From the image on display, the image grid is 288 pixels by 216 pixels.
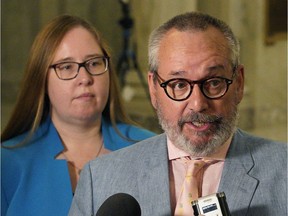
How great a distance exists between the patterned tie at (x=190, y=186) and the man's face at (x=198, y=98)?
33 mm

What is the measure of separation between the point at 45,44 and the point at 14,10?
1723 millimetres

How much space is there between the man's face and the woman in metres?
0.51

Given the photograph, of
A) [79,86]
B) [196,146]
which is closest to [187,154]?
[196,146]

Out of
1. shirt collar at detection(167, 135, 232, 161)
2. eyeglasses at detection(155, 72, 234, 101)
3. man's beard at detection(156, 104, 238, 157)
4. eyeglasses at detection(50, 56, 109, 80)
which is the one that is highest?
eyeglasses at detection(50, 56, 109, 80)

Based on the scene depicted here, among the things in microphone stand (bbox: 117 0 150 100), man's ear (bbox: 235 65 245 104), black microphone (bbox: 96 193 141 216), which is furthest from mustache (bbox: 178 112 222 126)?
microphone stand (bbox: 117 0 150 100)

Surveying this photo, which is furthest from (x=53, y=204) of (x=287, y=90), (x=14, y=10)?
(x=287, y=90)

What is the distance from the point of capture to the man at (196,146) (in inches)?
46.6

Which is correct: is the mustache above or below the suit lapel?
above

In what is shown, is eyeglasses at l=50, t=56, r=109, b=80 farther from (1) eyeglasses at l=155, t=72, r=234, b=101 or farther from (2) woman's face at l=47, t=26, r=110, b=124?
(1) eyeglasses at l=155, t=72, r=234, b=101

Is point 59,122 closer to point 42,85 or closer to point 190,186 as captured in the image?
point 42,85

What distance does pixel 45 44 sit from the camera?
1733mm

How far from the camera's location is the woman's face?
1701mm

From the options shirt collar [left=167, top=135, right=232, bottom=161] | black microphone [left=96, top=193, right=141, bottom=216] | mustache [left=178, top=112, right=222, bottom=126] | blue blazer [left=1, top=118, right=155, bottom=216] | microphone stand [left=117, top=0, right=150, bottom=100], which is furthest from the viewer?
microphone stand [left=117, top=0, right=150, bottom=100]

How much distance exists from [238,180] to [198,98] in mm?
236
